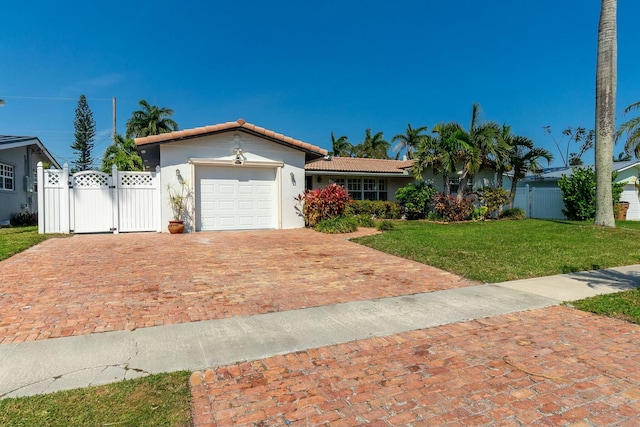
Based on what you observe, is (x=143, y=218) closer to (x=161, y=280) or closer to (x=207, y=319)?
(x=161, y=280)

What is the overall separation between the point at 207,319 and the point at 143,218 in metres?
9.94

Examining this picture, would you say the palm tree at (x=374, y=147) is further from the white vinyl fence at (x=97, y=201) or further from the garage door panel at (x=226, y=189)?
the white vinyl fence at (x=97, y=201)

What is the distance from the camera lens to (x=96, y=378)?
10.0ft

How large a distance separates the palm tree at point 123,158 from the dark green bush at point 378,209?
11.4 meters

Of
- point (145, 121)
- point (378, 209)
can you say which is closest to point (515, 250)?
point (378, 209)

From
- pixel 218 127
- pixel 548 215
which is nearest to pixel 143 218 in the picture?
pixel 218 127

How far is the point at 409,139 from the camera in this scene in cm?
3809

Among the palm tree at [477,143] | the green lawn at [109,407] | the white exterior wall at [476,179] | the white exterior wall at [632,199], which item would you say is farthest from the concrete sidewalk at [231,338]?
the white exterior wall at [632,199]

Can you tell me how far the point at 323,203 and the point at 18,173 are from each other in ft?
48.0

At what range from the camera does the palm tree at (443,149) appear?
1807 cm

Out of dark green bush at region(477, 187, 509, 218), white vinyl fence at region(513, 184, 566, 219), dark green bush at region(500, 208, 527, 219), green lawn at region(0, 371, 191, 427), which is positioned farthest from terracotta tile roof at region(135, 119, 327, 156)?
white vinyl fence at region(513, 184, 566, 219)

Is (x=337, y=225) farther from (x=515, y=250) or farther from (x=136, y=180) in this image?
(x=136, y=180)

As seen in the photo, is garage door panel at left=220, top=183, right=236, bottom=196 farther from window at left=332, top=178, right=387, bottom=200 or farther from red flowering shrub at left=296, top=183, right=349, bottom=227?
window at left=332, top=178, right=387, bottom=200

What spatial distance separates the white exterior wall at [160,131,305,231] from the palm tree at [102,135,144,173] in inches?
266
